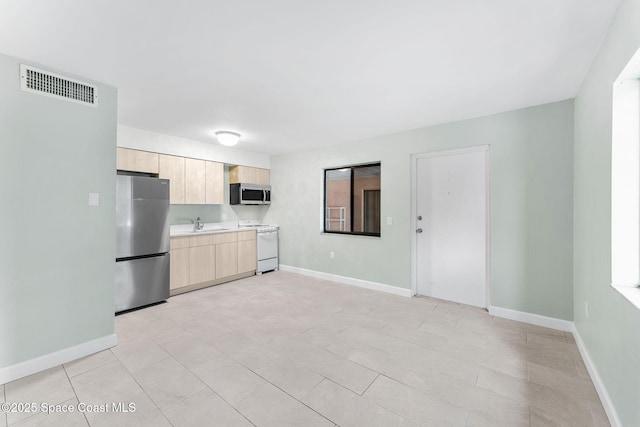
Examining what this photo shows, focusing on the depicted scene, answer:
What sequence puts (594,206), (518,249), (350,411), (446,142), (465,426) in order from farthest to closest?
(446,142), (518,249), (594,206), (350,411), (465,426)

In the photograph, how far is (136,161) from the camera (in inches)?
153

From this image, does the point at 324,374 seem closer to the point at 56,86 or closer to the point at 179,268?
the point at 179,268

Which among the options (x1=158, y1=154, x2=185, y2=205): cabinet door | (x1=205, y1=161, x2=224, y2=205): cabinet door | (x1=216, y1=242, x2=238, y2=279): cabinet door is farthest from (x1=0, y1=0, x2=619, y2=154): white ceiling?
(x1=216, y1=242, x2=238, y2=279): cabinet door

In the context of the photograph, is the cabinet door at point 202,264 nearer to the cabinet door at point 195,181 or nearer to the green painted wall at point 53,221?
the cabinet door at point 195,181

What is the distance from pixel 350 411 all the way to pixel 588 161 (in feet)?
8.92

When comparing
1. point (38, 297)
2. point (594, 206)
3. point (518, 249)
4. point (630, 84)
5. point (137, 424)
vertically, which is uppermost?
point (630, 84)

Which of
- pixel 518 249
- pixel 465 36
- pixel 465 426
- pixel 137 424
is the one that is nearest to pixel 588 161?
pixel 518 249

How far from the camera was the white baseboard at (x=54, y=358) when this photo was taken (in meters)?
2.07

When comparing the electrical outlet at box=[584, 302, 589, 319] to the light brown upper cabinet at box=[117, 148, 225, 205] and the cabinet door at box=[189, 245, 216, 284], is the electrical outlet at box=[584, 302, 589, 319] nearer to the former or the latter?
the cabinet door at box=[189, 245, 216, 284]

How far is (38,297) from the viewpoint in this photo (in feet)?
7.29

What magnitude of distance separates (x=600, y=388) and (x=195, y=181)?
5.15 meters

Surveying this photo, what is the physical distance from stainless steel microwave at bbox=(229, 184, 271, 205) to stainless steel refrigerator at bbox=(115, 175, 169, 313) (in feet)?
4.87

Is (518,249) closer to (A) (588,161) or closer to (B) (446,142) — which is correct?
(A) (588,161)

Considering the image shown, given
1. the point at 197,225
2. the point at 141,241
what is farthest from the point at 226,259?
the point at 141,241
